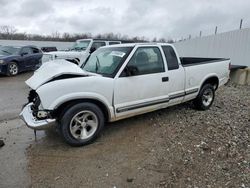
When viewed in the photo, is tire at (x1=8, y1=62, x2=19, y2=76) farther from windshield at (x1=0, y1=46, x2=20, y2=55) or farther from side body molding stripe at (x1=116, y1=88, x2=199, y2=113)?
side body molding stripe at (x1=116, y1=88, x2=199, y2=113)

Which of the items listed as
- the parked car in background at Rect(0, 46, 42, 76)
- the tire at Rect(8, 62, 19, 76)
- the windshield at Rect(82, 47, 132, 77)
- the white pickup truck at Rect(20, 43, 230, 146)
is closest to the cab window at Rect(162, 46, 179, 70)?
the white pickup truck at Rect(20, 43, 230, 146)

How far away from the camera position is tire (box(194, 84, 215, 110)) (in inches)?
244

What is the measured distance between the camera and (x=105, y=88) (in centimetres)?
433

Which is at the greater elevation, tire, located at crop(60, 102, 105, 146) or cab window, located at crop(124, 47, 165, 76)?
cab window, located at crop(124, 47, 165, 76)

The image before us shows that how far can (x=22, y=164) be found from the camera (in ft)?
12.3

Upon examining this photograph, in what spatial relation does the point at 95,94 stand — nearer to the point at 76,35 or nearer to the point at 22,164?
the point at 22,164

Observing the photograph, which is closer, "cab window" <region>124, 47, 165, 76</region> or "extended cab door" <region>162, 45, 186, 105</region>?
"cab window" <region>124, 47, 165, 76</region>

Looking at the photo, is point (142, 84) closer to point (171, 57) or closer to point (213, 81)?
point (171, 57)

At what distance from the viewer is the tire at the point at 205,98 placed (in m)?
6.20

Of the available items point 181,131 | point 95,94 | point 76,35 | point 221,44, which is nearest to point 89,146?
point 95,94

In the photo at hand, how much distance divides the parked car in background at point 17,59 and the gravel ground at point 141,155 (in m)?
8.79

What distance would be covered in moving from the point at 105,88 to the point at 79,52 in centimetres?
911

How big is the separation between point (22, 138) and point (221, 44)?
11995 mm

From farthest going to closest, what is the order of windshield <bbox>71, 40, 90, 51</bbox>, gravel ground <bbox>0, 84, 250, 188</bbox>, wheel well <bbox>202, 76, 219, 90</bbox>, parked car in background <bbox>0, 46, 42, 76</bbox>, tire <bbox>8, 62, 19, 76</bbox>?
windshield <bbox>71, 40, 90, 51</bbox> < tire <bbox>8, 62, 19, 76</bbox> < parked car in background <bbox>0, 46, 42, 76</bbox> < wheel well <bbox>202, 76, 219, 90</bbox> < gravel ground <bbox>0, 84, 250, 188</bbox>
